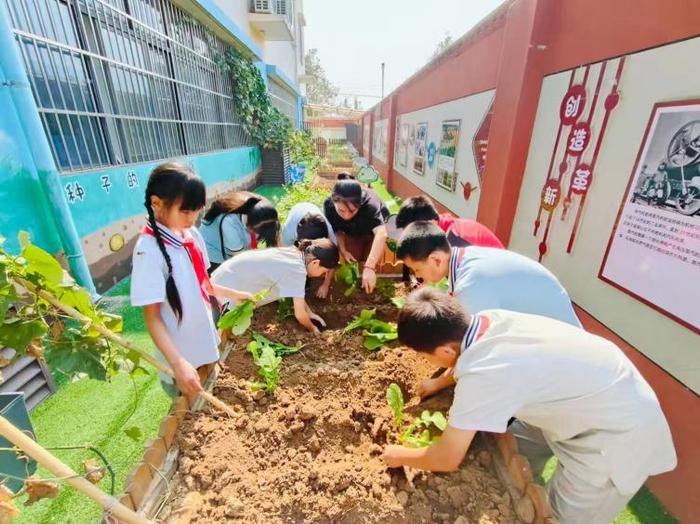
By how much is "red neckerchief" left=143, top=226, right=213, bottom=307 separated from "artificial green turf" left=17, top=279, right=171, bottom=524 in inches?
27.6

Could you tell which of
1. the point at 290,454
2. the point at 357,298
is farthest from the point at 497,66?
the point at 290,454

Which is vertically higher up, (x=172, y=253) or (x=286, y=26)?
(x=286, y=26)

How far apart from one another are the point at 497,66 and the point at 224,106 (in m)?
6.98

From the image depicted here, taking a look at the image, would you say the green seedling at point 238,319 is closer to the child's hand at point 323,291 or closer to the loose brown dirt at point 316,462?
the loose brown dirt at point 316,462

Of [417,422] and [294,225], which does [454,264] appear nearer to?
[417,422]

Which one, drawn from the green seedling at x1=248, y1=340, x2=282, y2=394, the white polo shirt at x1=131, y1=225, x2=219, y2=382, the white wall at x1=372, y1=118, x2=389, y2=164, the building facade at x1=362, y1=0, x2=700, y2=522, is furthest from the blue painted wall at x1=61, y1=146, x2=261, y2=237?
the white wall at x1=372, y1=118, x2=389, y2=164

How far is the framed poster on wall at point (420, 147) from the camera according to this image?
297 inches

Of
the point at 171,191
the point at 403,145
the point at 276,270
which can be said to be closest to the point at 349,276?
the point at 276,270

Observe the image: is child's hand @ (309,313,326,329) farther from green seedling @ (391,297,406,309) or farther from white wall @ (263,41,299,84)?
white wall @ (263,41,299,84)

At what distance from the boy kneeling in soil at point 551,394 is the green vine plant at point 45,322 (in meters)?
1.11

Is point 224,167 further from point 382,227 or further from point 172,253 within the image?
point 172,253

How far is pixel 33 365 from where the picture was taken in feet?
7.98

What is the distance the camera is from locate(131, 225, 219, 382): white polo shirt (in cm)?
152

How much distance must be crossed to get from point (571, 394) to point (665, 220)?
1253 millimetres
